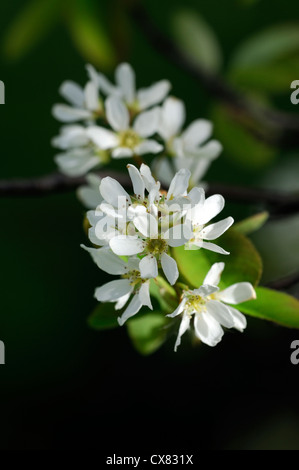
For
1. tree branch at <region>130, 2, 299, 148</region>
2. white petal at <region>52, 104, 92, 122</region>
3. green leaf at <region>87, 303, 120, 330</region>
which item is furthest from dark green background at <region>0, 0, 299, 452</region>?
green leaf at <region>87, 303, 120, 330</region>

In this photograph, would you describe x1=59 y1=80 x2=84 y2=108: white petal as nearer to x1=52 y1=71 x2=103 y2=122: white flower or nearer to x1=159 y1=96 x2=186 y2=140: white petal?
x1=52 y1=71 x2=103 y2=122: white flower

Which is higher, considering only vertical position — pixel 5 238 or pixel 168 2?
pixel 168 2

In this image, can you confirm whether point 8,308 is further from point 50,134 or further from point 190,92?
point 190,92

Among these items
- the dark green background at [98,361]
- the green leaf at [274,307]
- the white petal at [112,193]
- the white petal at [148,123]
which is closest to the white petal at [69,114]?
the white petal at [148,123]

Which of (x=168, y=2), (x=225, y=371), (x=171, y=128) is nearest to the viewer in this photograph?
(x=171, y=128)

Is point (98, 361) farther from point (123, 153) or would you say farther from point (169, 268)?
point (169, 268)

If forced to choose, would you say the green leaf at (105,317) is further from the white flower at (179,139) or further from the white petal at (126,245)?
the white flower at (179,139)

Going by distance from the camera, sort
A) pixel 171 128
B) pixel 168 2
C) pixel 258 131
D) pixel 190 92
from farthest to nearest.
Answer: pixel 168 2 < pixel 190 92 < pixel 258 131 < pixel 171 128

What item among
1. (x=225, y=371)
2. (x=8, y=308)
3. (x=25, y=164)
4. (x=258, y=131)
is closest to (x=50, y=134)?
(x=25, y=164)
